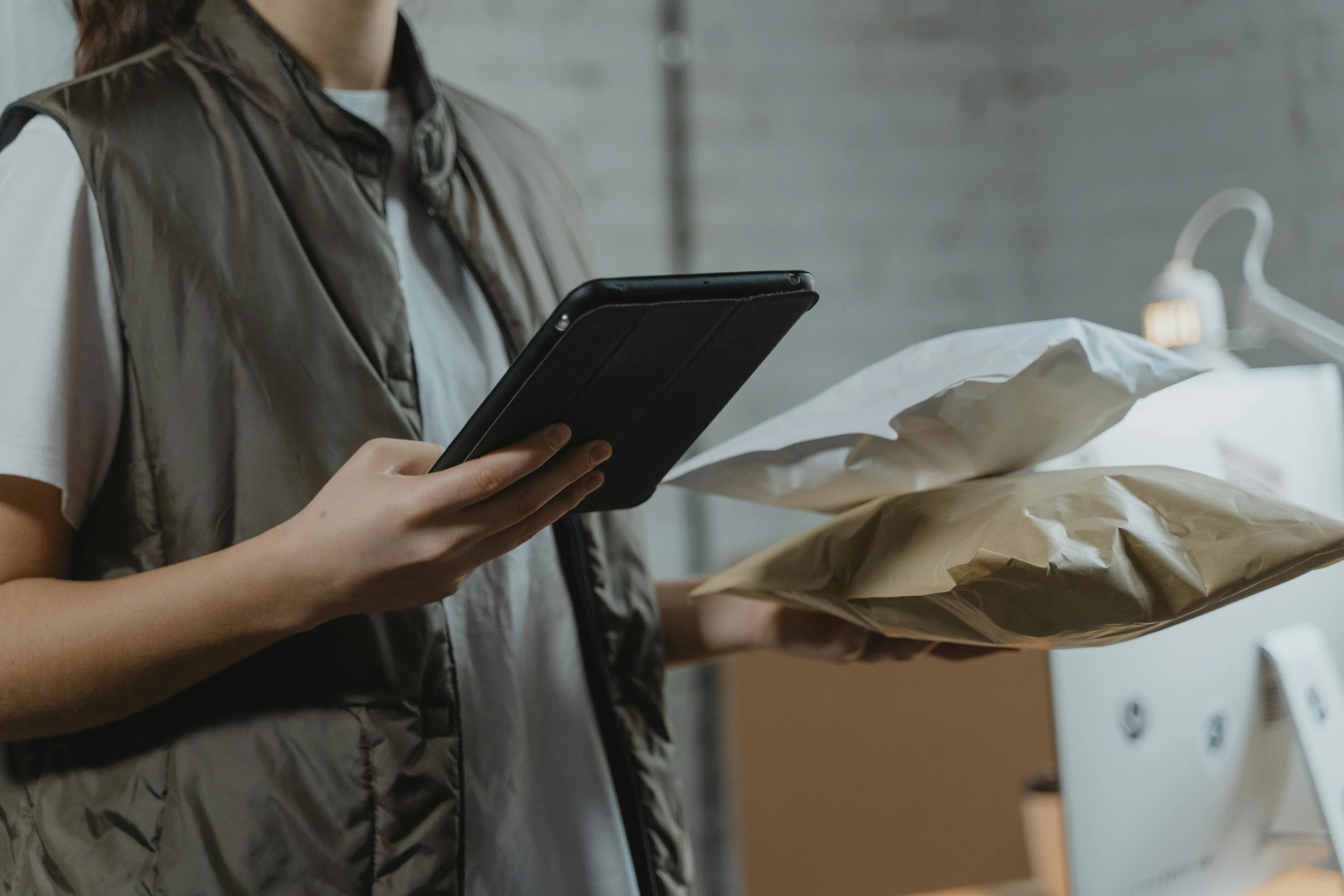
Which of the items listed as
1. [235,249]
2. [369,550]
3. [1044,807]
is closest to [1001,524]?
[369,550]

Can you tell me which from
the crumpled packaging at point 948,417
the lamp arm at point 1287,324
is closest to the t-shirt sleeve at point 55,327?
the crumpled packaging at point 948,417

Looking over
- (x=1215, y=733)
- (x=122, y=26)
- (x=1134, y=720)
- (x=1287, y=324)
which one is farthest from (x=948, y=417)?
(x=1287, y=324)

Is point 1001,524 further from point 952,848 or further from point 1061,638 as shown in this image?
point 952,848

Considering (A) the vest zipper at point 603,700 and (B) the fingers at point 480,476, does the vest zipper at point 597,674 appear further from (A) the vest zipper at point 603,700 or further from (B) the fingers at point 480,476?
(B) the fingers at point 480,476

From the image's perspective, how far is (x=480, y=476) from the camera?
510 millimetres

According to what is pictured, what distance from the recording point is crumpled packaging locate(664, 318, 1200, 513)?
0.65m

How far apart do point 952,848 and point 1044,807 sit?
1.07 m

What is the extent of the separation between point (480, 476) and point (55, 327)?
0.83 feet

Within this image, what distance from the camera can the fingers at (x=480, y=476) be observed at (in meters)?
0.51

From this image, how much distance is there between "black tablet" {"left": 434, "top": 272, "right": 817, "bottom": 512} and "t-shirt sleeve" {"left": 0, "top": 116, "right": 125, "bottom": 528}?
→ 8.3 inches

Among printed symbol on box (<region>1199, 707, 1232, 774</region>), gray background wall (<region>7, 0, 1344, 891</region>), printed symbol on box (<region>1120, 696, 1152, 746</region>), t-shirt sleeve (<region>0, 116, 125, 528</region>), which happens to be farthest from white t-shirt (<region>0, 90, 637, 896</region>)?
gray background wall (<region>7, 0, 1344, 891</region>)

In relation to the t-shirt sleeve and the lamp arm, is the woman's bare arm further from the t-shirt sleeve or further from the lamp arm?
the lamp arm

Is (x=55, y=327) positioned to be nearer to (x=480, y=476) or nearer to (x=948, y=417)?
(x=480, y=476)

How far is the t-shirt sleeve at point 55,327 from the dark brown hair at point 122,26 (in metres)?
0.12
